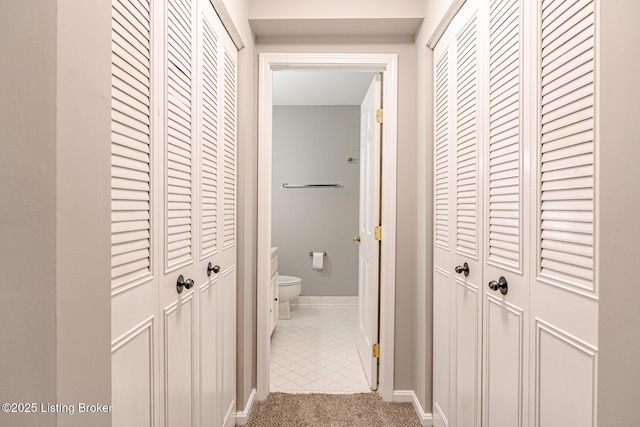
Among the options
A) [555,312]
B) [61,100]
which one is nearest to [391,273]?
[555,312]

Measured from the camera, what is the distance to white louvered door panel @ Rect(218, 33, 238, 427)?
1696 millimetres

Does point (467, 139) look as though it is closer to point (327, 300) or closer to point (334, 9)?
point (334, 9)

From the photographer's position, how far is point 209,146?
4.98ft

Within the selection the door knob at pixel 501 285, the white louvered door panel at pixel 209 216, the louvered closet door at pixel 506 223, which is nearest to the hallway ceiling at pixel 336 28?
the white louvered door panel at pixel 209 216

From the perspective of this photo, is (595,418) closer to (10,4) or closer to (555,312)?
(555,312)

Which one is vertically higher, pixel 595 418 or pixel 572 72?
pixel 572 72

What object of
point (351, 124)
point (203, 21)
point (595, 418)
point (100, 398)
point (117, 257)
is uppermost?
point (351, 124)

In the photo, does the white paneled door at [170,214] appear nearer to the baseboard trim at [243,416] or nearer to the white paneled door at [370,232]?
the baseboard trim at [243,416]

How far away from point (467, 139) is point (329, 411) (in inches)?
→ 66.5

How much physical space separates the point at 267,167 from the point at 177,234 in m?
1.05

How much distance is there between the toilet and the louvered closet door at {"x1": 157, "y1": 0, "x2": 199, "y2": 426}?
96.2 inches

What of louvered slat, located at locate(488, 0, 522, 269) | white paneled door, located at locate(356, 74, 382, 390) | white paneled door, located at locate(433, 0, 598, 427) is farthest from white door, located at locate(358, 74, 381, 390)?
louvered slat, located at locate(488, 0, 522, 269)

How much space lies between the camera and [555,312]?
3.14 ft

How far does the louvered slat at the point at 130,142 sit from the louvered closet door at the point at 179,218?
11 centimetres
